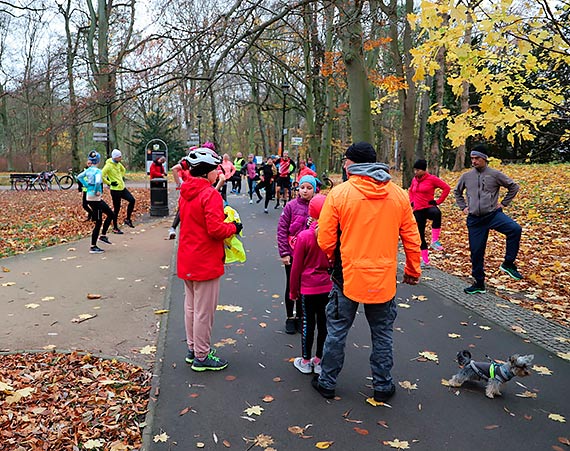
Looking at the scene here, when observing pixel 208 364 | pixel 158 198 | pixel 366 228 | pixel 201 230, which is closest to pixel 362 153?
pixel 366 228

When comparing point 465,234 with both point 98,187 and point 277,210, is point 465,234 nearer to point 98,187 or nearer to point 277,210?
point 277,210

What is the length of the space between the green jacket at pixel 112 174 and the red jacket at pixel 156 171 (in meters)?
2.71

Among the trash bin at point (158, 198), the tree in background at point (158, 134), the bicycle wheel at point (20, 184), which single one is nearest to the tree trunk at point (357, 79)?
the trash bin at point (158, 198)

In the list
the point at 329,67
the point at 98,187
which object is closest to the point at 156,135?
the point at 329,67

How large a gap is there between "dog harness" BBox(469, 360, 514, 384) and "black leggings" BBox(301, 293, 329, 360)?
1303 mm

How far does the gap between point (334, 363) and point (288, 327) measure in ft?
5.32

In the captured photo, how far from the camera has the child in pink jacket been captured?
4.18m

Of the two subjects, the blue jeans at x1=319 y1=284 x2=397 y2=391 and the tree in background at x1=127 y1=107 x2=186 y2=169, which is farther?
the tree in background at x1=127 y1=107 x2=186 y2=169

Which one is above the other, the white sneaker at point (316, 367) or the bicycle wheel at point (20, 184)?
the bicycle wheel at point (20, 184)

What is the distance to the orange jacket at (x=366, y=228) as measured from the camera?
136 inches

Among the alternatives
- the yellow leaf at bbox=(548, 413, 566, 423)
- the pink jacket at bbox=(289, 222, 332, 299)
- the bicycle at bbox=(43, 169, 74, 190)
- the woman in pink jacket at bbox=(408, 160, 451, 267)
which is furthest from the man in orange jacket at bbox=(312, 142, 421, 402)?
the bicycle at bbox=(43, 169, 74, 190)

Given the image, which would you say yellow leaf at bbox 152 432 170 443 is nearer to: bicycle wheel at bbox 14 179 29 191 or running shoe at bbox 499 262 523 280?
running shoe at bbox 499 262 523 280

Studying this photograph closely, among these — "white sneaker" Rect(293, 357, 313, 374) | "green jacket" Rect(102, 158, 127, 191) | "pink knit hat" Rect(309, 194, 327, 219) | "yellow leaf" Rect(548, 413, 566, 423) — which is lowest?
"yellow leaf" Rect(548, 413, 566, 423)

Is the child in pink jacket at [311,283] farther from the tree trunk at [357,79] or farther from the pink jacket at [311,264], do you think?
the tree trunk at [357,79]
